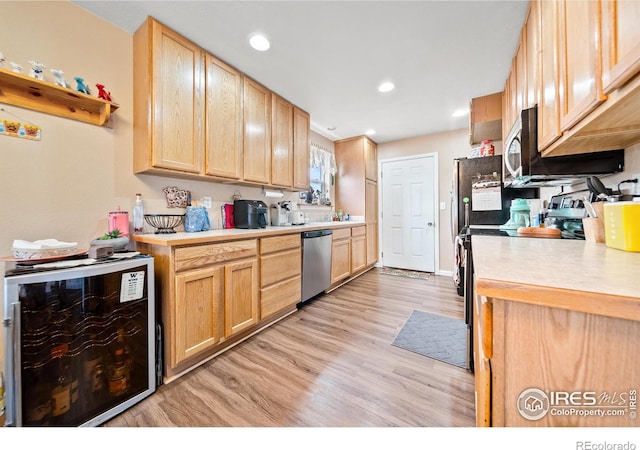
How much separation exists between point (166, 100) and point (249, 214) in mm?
1056

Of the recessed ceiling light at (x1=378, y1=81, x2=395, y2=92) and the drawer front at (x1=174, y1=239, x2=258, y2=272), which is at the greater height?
the recessed ceiling light at (x1=378, y1=81, x2=395, y2=92)

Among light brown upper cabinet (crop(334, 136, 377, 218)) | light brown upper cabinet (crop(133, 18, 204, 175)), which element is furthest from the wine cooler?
light brown upper cabinet (crop(334, 136, 377, 218))

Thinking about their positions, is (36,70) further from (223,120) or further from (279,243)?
(279,243)

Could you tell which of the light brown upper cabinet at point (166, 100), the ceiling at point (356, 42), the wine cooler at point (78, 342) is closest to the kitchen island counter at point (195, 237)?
the wine cooler at point (78, 342)

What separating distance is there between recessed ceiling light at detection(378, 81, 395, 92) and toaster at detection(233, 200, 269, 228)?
1774 millimetres

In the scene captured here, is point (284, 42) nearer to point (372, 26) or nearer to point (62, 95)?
point (372, 26)

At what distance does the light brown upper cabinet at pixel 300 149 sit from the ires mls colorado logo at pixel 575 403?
2669 mm

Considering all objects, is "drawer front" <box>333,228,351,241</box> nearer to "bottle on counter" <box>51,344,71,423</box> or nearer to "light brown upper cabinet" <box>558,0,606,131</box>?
"light brown upper cabinet" <box>558,0,606,131</box>

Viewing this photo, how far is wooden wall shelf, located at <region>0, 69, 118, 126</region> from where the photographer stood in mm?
1233

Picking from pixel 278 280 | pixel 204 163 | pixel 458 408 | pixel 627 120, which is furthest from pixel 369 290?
pixel 627 120

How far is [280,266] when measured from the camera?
7.32ft

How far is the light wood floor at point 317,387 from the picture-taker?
1.18 m

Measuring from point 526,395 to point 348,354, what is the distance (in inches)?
53.1

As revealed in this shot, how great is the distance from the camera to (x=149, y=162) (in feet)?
5.25
